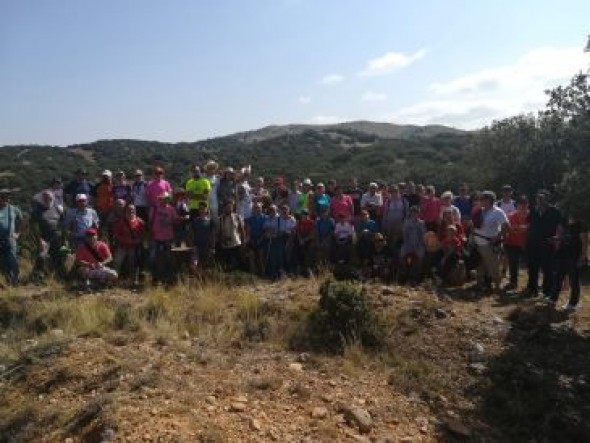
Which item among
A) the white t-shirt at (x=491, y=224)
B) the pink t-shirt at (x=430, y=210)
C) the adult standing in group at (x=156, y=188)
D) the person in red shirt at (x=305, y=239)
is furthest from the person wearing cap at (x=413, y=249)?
the adult standing in group at (x=156, y=188)

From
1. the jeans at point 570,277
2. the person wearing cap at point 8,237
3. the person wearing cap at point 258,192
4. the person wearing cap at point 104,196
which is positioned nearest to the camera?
the jeans at point 570,277

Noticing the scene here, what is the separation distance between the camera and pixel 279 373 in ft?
28.3

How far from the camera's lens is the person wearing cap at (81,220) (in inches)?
481

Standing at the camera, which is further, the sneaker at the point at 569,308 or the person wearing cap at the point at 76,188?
the person wearing cap at the point at 76,188

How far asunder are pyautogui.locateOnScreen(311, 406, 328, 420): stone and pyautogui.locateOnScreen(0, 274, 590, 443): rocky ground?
0.01 m

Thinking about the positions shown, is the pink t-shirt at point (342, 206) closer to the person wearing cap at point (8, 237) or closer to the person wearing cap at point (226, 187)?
the person wearing cap at point (226, 187)

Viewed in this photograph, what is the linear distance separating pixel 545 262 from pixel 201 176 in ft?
21.6

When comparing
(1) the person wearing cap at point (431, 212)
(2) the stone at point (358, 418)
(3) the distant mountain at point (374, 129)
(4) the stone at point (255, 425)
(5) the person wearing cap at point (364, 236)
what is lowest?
(2) the stone at point (358, 418)

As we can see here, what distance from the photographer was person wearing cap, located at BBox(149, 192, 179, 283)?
41.2 feet

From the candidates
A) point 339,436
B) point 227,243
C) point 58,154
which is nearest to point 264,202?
point 227,243

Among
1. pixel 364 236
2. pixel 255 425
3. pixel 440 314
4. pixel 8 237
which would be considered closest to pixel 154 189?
pixel 8 237

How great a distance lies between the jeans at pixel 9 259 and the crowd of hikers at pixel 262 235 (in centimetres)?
2

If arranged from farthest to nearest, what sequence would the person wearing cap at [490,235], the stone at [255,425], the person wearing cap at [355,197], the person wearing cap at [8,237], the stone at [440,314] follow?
the person wearing cap at [355,197] → the person wearing cap at [490,235] → the person wearing cap at [8,237] → the stone at [440,314] → the stone at [255,425]

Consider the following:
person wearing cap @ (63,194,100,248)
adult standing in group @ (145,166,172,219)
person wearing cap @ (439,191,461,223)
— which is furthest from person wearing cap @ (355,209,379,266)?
person wearing cap @ (63,194,100,248)
